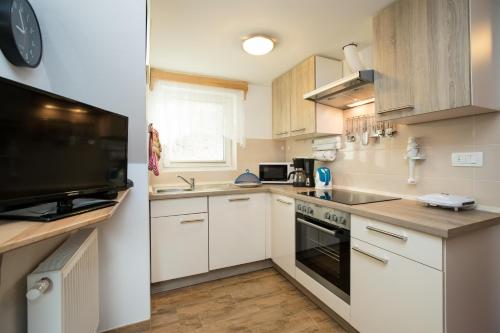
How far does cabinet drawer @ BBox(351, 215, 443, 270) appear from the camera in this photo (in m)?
1.09

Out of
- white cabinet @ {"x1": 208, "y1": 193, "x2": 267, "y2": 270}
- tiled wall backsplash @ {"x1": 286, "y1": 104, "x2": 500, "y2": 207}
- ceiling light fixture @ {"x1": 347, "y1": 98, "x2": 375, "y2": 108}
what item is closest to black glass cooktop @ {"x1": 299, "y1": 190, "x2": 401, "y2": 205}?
tiled wall backsplash @ {"x1": 286, "y1": 104, "x2": 500, "y2": 207}

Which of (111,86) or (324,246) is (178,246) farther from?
(111,86)

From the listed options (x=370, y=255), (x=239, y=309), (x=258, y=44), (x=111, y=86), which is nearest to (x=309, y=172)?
(x=370, y=255)

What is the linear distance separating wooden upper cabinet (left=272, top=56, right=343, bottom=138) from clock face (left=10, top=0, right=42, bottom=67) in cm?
207

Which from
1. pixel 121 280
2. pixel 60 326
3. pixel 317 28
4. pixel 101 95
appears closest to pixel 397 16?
pixel 317 28

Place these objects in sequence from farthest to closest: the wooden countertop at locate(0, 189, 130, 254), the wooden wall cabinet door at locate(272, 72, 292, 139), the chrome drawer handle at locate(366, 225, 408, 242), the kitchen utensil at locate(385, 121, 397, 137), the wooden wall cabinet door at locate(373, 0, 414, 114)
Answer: the wooden wall cabinet door at locate(272, 72, 292, 139) → the kitchen utensil at locate(385, 121, 397, 137) → the wooden wall cabinet door at locate(373, 0, 414, 114) → the chrome drawer handle at locate(366, 225, 408, 242) → the wooden countertop at locate(0, 189, 130, 254)

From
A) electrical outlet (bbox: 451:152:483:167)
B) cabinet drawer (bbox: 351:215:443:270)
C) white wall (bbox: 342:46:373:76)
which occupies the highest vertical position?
white wall (bbox: 342:46:373:76)

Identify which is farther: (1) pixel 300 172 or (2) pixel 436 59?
(1) pixel 300 172

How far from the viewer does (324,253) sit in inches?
71.8

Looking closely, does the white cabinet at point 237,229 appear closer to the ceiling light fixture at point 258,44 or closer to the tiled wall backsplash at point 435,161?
the tiled wall backsplash at point 435,161

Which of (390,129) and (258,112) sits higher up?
(258,112)

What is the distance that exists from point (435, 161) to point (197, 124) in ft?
7.76

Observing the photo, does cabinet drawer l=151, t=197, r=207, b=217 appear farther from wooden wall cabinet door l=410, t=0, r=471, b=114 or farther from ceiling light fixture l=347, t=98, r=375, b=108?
wooden wall cabinet door l=410, t=0, r=471, b=114

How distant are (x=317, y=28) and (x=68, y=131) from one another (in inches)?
73.3
